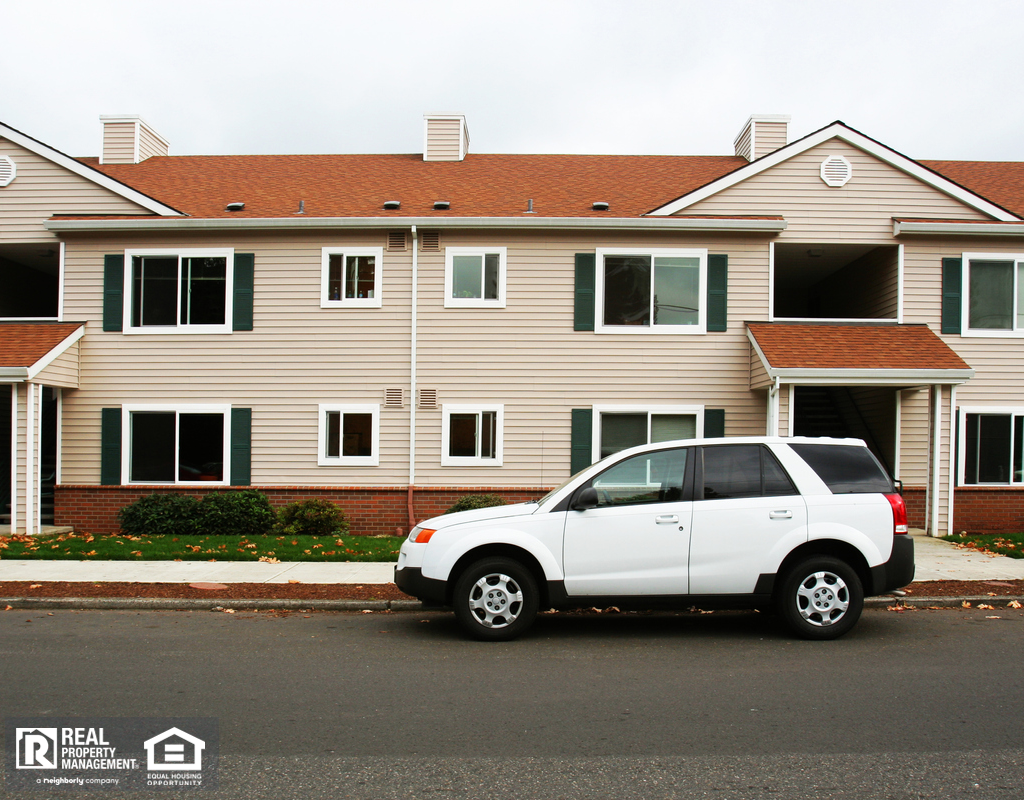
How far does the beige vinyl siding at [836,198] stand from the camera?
599 inches

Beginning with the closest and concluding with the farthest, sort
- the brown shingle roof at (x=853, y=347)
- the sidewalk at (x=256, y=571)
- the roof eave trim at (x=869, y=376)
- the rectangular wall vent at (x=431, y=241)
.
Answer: the sidewalk at (x=256, y=571)
the roof eave trim at (x=869, y=376)
the brown shingle roof at (x=853, y=347)
the rectangular wall vent at (x=431, y=241)

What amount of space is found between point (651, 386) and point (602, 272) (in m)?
2.29

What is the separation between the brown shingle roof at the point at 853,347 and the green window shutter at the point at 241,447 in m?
9.34

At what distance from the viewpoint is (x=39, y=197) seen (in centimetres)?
1555

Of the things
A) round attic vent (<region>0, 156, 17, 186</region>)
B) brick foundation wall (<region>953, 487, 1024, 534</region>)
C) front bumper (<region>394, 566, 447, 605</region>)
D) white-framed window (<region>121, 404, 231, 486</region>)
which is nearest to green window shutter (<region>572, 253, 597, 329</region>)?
white-framed window (<region>121, 404, 231, 486</region>)

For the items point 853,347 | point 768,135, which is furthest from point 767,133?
point 853,347

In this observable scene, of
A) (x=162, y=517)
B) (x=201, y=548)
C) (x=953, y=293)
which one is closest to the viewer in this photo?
(x=201, y=548)

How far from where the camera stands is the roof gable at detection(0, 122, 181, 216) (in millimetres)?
15320

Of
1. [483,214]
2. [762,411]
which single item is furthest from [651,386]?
[483,214]

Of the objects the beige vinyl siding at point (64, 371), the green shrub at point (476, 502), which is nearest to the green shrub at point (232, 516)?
the green shrub at point (476, 502)

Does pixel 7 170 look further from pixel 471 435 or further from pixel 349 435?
pixel 471 435

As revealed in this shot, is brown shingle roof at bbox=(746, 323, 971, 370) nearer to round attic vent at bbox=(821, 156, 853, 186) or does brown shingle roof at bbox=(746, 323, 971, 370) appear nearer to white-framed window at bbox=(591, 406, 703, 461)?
white-framed window at bbox=(591, 406, 703, 461)

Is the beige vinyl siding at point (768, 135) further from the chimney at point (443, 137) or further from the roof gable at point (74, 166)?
the roof gable at point (74, 166)

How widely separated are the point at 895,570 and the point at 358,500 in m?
9.82
